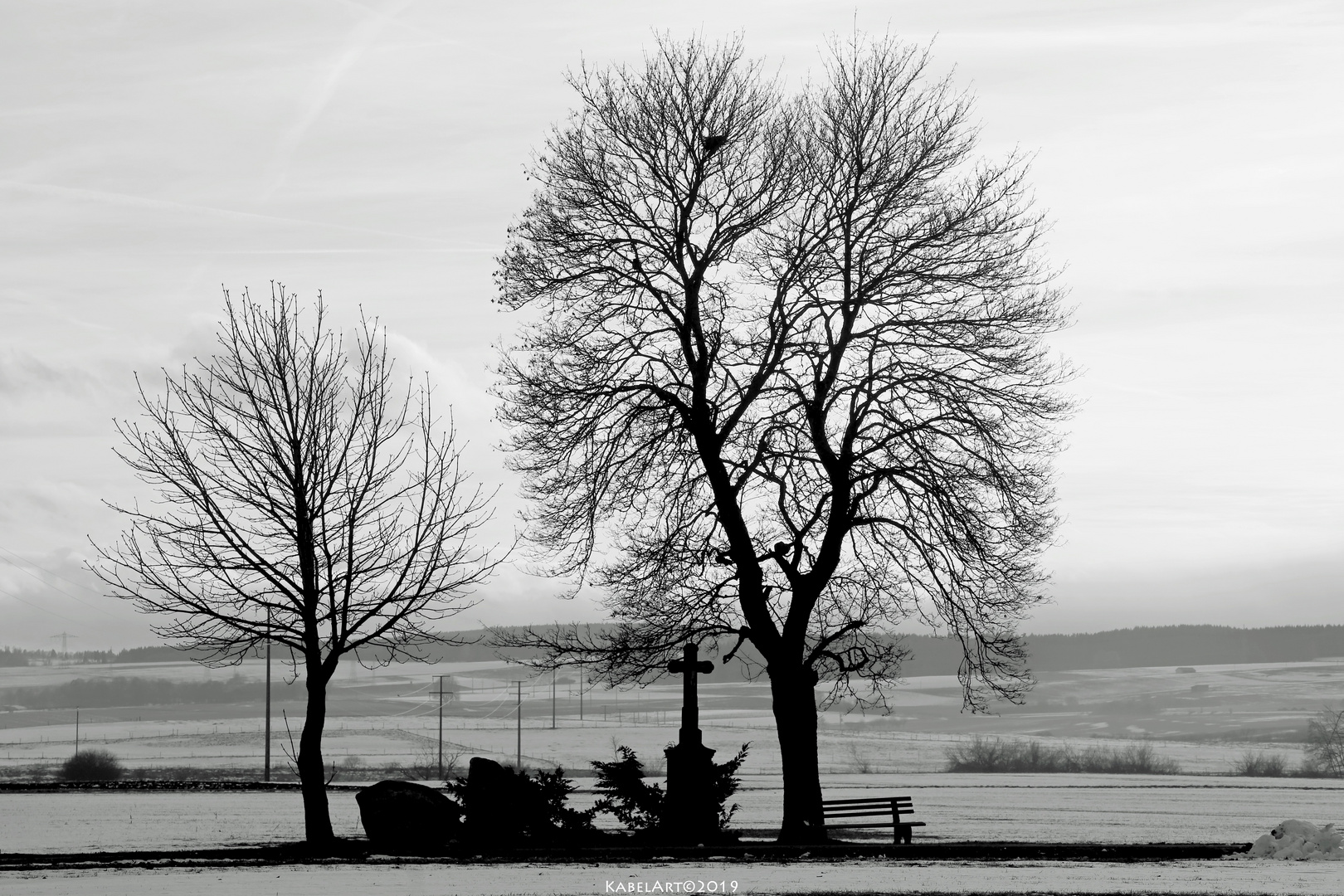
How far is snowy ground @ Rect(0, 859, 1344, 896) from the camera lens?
14680 mm

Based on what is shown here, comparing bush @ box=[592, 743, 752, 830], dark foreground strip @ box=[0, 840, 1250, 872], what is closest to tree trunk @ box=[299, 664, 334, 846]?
dark foreground strip @ box=[0, 840, 1250, 872]

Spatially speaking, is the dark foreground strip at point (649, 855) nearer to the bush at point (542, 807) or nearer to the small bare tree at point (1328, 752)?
the bush at point (542, 807)

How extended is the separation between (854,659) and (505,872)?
1118 centimetres

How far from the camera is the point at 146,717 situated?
525ft

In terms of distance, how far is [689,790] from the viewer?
72.0ft

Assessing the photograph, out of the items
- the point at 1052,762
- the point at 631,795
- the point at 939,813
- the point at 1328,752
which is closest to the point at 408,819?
the point at 631,795

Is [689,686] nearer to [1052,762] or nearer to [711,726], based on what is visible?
[1052,762]

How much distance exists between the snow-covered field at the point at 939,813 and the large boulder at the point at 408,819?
12.4 ft

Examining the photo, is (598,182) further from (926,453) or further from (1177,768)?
(1177,768)

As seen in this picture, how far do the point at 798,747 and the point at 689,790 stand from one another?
3340 millimetres

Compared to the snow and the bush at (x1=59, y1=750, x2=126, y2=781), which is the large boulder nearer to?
the snow

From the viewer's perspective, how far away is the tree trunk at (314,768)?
20391 mm

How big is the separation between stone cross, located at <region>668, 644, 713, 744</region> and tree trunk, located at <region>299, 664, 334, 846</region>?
19.3 feet

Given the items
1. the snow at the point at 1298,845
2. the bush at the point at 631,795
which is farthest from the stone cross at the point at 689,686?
the snow at the point at 1298,845
